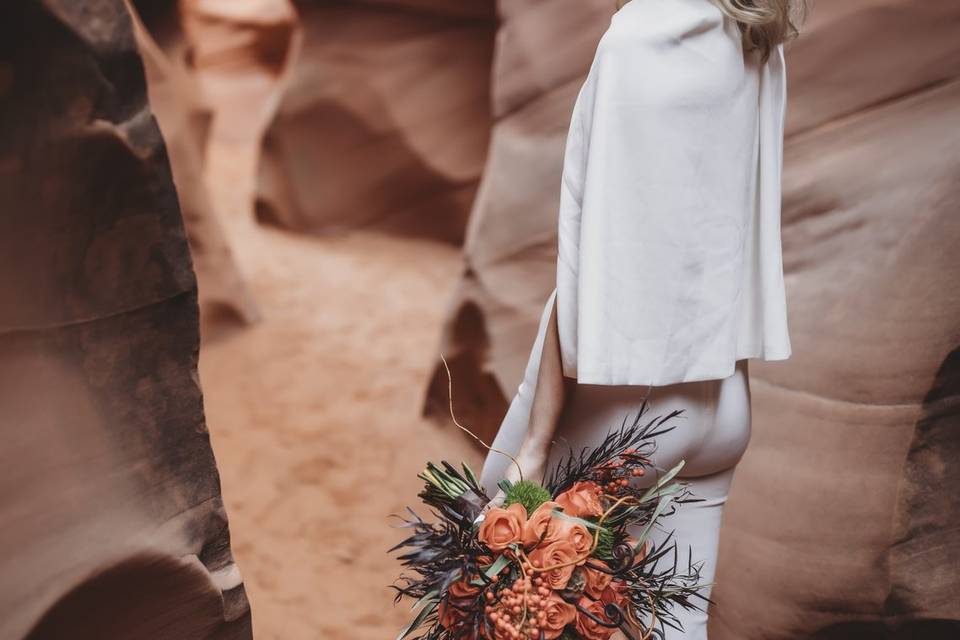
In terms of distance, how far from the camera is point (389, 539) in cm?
371

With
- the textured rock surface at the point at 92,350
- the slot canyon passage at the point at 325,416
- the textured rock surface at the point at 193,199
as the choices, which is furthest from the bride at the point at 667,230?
the textured rock surface at the point at 193,199

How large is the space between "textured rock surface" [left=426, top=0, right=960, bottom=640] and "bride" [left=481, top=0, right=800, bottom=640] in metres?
1.09

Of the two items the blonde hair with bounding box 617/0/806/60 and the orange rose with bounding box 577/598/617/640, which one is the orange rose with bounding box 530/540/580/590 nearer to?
the orange rose with bounding box 577/598/617/640

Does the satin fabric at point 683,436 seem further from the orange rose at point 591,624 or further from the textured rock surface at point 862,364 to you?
the textured rock surface at point 862,364

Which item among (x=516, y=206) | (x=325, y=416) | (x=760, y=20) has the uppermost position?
(x=760, y=20)

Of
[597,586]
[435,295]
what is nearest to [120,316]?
[597,586]

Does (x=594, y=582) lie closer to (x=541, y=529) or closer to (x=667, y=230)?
(x=541, y=529)

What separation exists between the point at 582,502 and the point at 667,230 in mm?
446

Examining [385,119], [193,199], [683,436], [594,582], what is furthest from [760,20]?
[385,119]

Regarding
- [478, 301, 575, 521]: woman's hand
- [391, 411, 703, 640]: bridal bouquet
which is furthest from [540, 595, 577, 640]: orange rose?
[478, 301, 575, 521]: woman's hand

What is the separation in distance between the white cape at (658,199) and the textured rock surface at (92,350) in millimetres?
756

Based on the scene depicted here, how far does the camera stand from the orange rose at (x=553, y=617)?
1.30m

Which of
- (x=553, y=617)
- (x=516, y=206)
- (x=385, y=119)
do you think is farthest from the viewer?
(x=385, y=119)

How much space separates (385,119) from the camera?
670 centimetres
